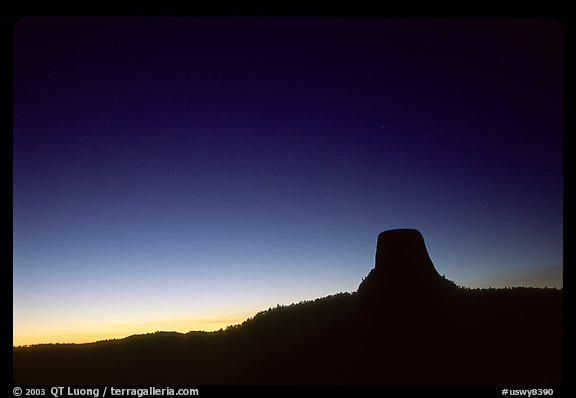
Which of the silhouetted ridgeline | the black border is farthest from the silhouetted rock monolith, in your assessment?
the black border

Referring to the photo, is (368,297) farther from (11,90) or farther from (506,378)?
(11,90)

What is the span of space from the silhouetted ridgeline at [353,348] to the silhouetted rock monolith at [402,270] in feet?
0.15

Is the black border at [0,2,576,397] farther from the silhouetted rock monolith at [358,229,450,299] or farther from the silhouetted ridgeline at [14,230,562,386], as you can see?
the silhouetted rock monolith at [358,229,450,299]

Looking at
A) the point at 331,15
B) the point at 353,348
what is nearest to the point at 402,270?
the point at 353,348

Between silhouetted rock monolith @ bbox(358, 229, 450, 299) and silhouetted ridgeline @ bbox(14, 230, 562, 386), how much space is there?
1.9 inches

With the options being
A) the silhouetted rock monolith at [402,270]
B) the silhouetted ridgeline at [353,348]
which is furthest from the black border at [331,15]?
the silhouetted rock monolith at [402,270]

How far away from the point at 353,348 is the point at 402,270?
2.30 metres

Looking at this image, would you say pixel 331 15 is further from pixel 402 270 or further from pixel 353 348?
pixel 402 270

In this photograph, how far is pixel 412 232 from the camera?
12.0 ft

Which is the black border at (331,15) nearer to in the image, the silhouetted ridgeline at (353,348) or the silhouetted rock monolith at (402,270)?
the silhouetted ridgeline at (353,348)

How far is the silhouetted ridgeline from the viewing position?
10.5ft

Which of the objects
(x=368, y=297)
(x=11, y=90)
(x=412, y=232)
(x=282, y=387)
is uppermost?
(x=11, y=90)

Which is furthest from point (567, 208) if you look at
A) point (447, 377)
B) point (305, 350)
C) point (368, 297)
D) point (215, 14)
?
point (215, 14)

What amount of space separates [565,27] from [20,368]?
422 cm
